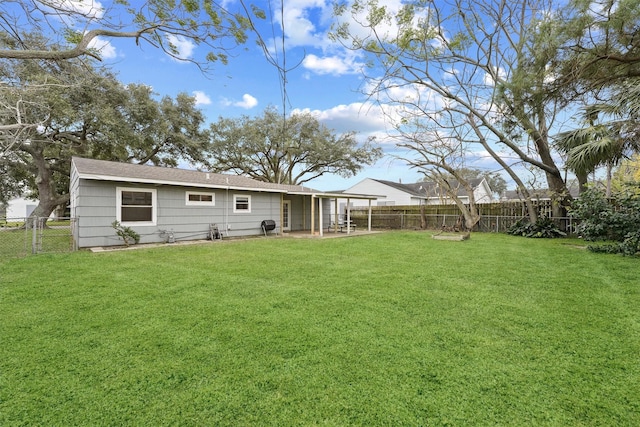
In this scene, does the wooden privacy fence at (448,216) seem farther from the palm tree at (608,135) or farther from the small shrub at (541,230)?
the palm tree at (608,135)

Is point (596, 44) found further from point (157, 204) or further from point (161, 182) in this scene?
point (157, 204)

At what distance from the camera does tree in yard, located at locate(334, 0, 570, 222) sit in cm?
540

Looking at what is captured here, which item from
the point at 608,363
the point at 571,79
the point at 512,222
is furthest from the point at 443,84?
the point at 608,363

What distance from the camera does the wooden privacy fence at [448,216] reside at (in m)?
14.2

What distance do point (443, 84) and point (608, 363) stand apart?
10757 mm

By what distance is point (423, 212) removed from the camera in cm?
1809

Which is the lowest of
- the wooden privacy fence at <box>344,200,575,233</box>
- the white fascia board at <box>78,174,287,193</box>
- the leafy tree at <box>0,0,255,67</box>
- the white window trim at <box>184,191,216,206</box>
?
the wooden privacy fence at <box>344,200,575,233</box>

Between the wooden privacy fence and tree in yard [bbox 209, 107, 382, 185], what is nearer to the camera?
the wooden privacy fence

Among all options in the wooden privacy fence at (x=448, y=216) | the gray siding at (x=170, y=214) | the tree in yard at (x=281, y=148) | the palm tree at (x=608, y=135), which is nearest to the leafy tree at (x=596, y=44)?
the palm tree at (x=608, y=135)

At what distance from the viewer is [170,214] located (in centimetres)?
1059

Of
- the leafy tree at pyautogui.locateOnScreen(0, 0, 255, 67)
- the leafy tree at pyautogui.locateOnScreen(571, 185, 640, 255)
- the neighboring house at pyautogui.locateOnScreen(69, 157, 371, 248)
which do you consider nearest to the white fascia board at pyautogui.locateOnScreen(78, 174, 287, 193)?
the neighboring house at pyautogui.locateOnScreen(69, 157, 371, 248)

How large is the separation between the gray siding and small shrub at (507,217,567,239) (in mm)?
11272

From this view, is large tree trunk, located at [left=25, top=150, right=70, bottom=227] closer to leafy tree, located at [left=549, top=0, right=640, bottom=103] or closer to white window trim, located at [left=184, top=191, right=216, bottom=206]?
white window trim, located at [left=184, top=191, right=216, bottom=206]

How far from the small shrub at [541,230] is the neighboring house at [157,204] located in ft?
28.7
